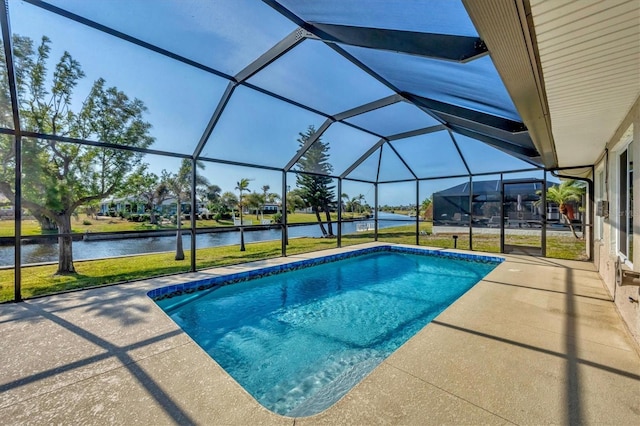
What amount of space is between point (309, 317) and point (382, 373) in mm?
2431

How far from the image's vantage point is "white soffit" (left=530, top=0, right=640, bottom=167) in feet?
5.08

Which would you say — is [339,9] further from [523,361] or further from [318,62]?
[523,361]

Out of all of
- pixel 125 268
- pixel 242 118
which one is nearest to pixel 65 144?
pixel 125 268

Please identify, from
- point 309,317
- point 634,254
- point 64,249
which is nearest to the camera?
point 634,254

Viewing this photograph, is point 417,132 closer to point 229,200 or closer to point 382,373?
point 382,373

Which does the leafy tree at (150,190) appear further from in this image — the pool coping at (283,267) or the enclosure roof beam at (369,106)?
the enclosure roof beam at (369,106)

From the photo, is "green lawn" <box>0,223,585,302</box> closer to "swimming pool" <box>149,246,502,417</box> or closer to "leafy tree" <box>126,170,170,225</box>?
"swimming pool" <box>149,246,502,417</box>

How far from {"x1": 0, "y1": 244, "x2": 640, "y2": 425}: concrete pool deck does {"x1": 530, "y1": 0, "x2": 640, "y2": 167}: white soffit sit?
2488mm

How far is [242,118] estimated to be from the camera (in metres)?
6.07

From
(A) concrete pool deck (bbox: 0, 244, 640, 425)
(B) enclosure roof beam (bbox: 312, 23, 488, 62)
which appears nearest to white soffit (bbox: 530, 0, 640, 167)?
(B) enclosure roof beam (bbox: 312, 23, 488, 62)

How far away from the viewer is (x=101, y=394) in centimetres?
207

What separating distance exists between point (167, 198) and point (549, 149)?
11403 millimetres

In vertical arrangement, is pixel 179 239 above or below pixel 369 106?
below

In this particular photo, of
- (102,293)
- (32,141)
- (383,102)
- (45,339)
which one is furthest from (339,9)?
(32,141)
